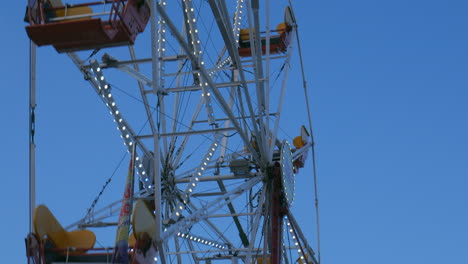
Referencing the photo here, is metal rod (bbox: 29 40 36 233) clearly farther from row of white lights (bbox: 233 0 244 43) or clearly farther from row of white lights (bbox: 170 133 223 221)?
row of white lights (bbox: 233 0 244 43)

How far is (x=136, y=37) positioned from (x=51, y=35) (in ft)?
5.44

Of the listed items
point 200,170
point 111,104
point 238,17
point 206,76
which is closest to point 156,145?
point 206,76

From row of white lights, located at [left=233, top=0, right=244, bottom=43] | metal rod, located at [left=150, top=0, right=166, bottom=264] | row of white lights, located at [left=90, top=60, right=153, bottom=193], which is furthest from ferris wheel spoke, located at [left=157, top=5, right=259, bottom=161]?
row of white lights, located at [left=233, top=0, right=244, bottom=43]

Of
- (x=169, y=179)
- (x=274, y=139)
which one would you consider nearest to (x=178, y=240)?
(x=169, y=179)

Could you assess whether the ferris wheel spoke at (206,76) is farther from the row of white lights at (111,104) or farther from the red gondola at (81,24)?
the row of white lights at (111,104)

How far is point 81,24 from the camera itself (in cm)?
2173

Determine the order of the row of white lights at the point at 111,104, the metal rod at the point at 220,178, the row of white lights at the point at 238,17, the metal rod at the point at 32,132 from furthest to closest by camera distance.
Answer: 1. the row of white lights at the point at 238,17
2. the metal rod at the point at 220,178
3. the row of white lights at the point at 111,104
4. the metal rod at the point at 32,132

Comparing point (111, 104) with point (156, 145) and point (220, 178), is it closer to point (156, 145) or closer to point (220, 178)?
point (156, 145)

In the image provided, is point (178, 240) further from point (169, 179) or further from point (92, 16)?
point (92, 16)

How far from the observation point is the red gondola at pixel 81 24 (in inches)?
860

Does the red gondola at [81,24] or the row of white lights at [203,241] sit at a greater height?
the red gondola at [81,24]

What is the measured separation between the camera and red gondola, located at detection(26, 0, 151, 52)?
21.8 m

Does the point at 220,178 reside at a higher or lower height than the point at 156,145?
higher

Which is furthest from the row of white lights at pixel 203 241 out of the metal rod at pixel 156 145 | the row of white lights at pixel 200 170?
the metal rod at pixel 156 145
